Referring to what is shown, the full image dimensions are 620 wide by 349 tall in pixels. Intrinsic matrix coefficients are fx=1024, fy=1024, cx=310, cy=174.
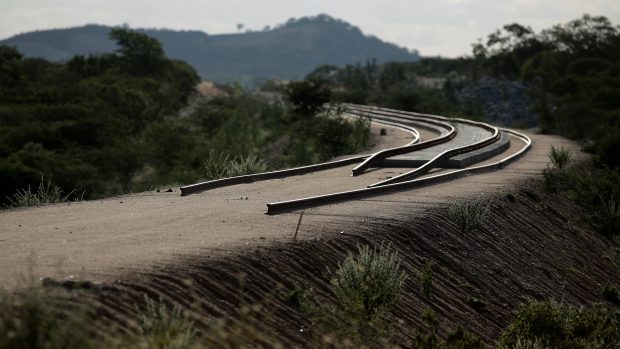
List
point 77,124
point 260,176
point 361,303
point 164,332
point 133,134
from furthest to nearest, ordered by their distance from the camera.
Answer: point 133,134 < point 77,124 < point 260,176 < point 361,303 < point 164,332

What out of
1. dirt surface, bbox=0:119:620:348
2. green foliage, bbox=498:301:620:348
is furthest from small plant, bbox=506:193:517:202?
green foliage, bbox=498:301:620:348

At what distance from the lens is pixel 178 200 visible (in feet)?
56.1

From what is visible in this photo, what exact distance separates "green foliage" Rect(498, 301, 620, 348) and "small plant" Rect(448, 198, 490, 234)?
336cm

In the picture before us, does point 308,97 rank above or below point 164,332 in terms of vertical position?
below

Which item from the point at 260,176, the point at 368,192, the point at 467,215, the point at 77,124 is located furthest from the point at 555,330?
the point at 77,124

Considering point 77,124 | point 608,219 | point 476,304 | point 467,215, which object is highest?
point 467,215

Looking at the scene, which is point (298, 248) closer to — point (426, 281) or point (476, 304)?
point (426, 281)

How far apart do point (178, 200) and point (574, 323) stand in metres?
7.21

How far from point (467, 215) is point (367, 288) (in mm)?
6553

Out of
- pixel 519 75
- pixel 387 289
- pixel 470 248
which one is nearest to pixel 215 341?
pixel 387 289

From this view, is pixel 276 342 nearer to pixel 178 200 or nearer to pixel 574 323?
pixel 574 323

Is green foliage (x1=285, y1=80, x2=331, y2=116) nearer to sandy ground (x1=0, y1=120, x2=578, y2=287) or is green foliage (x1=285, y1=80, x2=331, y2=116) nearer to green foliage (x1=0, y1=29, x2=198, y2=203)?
green foliage (x1=0, y1=29, x2=198, y2=203)

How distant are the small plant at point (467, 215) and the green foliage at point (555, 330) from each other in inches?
132

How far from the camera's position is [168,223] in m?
13.6
